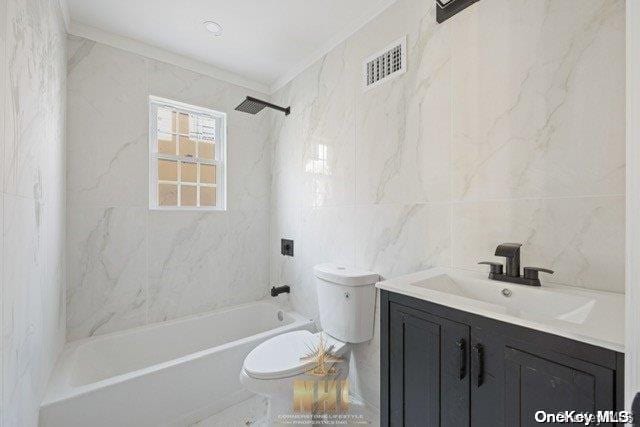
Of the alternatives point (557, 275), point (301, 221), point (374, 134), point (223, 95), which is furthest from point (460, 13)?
point (223, 95)

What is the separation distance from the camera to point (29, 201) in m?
1.07

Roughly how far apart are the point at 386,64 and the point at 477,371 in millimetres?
1562

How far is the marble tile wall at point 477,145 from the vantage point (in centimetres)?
95

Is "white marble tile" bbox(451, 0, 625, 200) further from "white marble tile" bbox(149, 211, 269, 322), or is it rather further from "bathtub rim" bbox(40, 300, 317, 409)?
"white marble tile" bbox(149, 211, 269, 322)

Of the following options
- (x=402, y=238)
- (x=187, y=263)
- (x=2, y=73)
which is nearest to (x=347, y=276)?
(x=402, y=238)

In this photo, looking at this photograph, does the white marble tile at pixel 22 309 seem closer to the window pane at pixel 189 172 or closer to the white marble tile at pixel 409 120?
the window pane at pixel 189 172

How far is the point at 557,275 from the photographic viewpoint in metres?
1.04

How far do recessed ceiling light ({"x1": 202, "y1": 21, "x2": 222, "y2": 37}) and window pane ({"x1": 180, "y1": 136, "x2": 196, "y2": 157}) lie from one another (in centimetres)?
86

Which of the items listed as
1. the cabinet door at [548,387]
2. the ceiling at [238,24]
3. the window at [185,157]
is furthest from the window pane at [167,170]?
the cabinet door at [548,387]

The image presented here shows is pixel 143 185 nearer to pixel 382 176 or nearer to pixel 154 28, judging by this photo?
pixel 154 28

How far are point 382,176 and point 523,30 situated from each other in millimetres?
869

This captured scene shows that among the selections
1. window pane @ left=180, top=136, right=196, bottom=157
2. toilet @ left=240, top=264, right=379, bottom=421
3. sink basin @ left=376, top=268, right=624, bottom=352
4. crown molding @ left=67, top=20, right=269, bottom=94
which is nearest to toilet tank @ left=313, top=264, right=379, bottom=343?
toilet @ left=240, top=264, right=379, bottom=421

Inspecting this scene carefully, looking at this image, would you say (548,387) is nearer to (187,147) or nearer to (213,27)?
(213,27)

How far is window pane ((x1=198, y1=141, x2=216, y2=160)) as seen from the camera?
2.45 m
